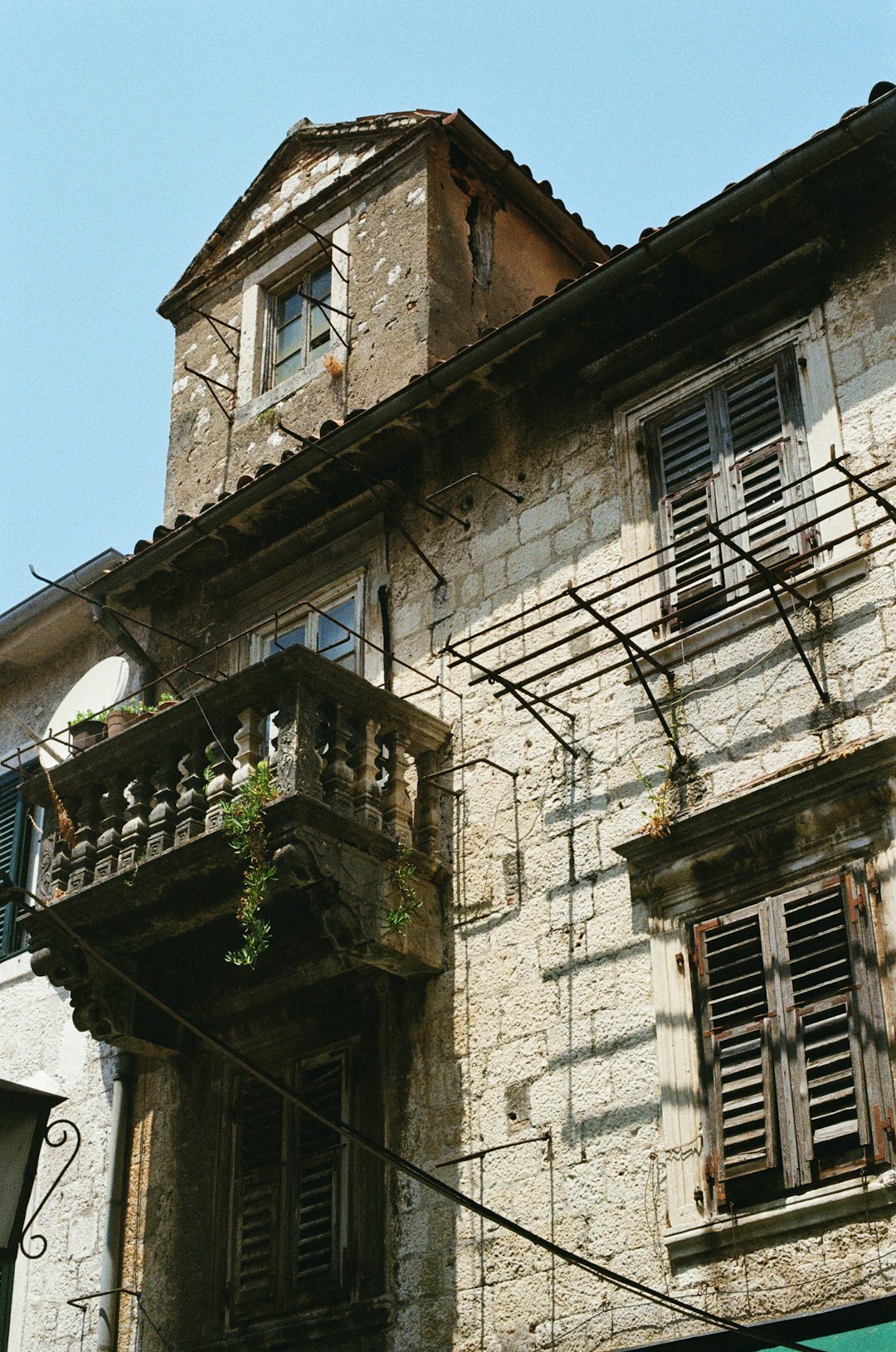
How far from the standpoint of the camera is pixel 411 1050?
9.73m

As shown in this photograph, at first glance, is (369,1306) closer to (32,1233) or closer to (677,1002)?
(677,1002)

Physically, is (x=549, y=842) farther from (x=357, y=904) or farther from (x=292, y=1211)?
(x=292, y=1211)

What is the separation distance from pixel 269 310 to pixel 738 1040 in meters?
7.96

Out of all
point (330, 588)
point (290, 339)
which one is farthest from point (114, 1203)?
point (290, 339)

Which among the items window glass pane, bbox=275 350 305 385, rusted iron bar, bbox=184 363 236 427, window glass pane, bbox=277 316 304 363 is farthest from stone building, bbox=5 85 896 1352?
rusted iron bar, bbox=184 363 236 427

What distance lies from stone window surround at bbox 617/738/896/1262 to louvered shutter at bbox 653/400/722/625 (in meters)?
1.29

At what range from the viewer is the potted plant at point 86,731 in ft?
38.4

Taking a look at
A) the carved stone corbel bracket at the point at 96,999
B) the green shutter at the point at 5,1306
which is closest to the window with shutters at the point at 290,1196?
the carved stone corbel bracket at the point at 96,999

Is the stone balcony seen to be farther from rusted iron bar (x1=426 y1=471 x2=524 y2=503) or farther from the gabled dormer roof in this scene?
the gabled dormer roof

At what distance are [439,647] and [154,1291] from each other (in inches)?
158

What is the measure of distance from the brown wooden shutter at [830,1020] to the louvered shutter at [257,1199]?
3.26 meters

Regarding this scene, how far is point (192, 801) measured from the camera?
10.1 metres

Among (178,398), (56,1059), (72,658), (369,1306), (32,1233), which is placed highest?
(178,398)

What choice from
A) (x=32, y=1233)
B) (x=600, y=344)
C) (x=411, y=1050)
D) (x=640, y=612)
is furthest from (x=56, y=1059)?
(x=600, y=344)
